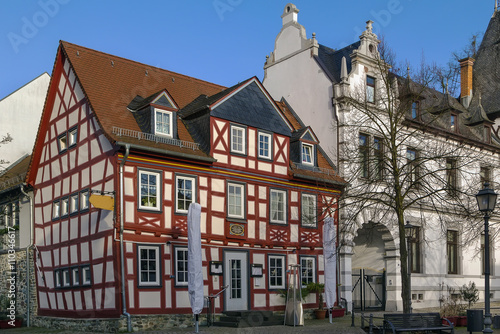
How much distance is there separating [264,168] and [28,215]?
10448 millimetres

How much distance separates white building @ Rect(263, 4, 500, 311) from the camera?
2992cm

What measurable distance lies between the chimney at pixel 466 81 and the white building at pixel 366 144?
6078mm

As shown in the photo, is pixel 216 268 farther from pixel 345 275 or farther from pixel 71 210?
pixel 345 275

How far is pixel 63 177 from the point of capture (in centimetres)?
2581

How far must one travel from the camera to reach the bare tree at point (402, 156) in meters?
22.0

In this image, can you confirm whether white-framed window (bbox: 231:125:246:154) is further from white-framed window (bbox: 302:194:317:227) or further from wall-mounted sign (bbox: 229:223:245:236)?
white-framed window (bbox: 302:194:317:227)

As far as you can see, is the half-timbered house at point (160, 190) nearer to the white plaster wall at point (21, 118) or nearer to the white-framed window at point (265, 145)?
the white-framed window at point (265, 145)

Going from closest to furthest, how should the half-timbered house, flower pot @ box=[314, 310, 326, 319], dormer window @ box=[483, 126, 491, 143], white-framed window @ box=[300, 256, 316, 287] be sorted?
the half-timbered house, flower pot @ box=[314, 310, 326, 319], white-framed window @ box=[300, 256, 316, 287], dormer window @ box=[483, 126, 491, 143]

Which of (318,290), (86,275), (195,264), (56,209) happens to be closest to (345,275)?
(318,290)

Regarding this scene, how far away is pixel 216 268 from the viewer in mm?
24266

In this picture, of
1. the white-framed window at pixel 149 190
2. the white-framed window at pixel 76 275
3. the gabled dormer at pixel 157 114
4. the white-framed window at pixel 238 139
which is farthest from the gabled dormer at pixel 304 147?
the white-framed window at pixel 76 275

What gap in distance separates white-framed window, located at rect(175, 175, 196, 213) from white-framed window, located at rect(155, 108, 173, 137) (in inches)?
70.1

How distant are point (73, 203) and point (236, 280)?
6.80 meters

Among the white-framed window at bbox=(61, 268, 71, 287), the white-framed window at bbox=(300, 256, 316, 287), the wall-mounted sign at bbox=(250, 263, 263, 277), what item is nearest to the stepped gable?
the white-framed window at bbox=(300, 256, 316, 287)
